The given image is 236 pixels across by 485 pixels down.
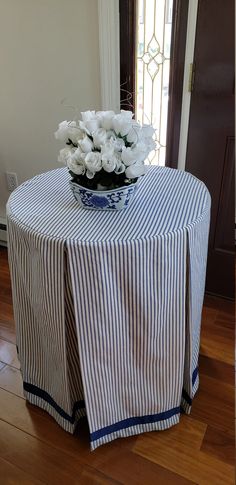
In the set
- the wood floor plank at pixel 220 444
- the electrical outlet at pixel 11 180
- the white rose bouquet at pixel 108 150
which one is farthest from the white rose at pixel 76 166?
the electrical outlet at pixel 11 180

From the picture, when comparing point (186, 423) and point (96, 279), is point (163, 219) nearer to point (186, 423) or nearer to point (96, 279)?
point (96, 279)

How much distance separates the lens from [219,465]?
1.17 meters

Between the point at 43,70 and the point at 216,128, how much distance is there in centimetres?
93

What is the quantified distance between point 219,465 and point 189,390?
0.24 metres

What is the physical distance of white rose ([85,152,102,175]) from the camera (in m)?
0.94

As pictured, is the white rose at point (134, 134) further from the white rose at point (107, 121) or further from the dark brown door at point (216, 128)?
the dark brown door at point (216, 128)

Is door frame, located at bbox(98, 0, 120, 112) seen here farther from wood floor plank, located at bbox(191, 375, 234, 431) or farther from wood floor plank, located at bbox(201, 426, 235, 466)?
wood floor plank, located at bbox(201, 426, 235, 466)

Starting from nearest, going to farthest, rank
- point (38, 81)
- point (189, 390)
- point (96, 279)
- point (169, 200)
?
point (96, 279) < point (169, 200) < point (189, 390) < point (38, 81)

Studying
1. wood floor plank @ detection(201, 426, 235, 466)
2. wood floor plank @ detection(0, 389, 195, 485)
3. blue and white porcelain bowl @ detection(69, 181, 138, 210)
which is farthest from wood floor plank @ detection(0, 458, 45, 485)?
blue and white porcelain bowl @ detection(69, 181, 138, 210)

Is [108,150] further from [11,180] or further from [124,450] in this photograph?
[11,180]

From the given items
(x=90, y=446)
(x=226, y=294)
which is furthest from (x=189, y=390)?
(x=226, y=294)

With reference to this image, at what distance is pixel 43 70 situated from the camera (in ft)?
5.96

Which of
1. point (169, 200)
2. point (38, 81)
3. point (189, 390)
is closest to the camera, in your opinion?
point (169, 200)

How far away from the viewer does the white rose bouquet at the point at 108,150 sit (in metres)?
0.95
